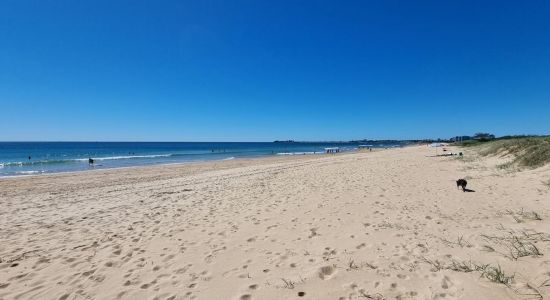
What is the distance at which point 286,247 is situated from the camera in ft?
19.1

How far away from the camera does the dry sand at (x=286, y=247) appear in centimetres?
422

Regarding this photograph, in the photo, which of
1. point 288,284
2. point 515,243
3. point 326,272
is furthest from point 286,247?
point 515,243

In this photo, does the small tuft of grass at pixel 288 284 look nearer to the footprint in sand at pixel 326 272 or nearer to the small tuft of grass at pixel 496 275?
the footprint in sand at pixel 326 272

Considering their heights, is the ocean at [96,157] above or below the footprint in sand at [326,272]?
above

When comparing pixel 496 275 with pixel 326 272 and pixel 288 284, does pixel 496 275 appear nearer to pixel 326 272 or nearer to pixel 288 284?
pixel 326 272

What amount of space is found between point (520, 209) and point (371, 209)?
3.90 metres

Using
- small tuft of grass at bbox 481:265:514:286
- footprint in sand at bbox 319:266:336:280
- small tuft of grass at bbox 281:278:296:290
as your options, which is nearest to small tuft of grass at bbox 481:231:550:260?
small tuft of grass at bbox 481:265:514:286

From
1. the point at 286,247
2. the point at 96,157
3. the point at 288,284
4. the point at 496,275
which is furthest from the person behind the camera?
the point at 96,157

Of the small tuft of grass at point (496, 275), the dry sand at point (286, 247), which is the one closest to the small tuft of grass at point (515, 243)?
the dry sand at point (286, 247)

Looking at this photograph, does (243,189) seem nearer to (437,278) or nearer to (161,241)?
(161,241)

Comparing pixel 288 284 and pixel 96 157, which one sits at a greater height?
pixel 96 157

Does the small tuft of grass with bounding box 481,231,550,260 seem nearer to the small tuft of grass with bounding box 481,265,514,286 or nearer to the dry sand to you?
the dry sand

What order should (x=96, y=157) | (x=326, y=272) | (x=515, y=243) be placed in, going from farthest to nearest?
(x=96, y=157)
(x=515, y=243)
(x=326, y=272)

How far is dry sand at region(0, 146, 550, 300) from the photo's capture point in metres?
4.22
